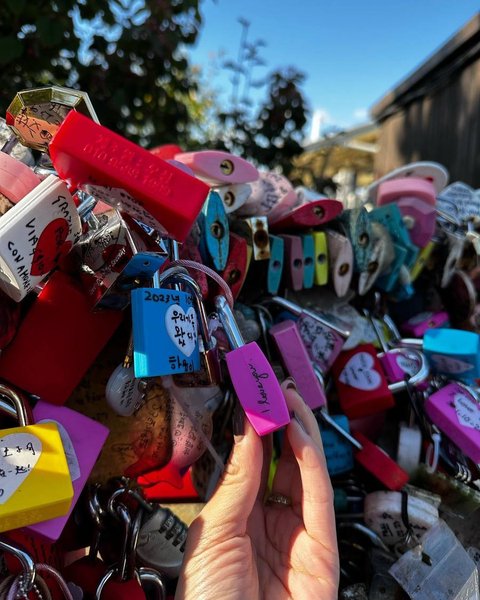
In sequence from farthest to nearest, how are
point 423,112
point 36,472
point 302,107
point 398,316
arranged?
1. point 423,112
2. point 302,107
3. point 398,316
4. point 36,472

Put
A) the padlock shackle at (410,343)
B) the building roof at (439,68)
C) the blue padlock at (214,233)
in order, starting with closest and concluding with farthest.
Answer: the blue padlock at (214,233)
the padlock shackle at (410,343)
the building roof at (439,68)

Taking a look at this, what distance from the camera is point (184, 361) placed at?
0.57 meters

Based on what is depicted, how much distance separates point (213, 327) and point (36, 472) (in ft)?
0.90

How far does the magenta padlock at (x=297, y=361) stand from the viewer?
0.77 metres

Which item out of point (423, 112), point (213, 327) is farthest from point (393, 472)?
point (423, 112)

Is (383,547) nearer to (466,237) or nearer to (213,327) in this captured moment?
(213,327)

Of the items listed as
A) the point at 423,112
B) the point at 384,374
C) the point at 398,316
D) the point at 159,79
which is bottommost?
the point at 384,374

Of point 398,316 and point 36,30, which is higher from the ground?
point 36,30

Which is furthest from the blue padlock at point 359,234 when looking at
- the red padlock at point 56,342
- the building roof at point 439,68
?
the building roof at point 439,68

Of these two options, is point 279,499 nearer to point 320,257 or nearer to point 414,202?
point 320,257

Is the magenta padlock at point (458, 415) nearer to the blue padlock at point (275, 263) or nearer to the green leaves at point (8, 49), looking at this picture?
the blue padlock at point (275, 263)

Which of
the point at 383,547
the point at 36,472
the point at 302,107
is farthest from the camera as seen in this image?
the point at 302,107

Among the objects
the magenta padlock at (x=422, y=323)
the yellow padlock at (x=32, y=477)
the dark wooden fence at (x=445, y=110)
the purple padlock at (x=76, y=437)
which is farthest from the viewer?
the dark wooden fence at (x=445, y=110)

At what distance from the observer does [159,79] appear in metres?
2.65
